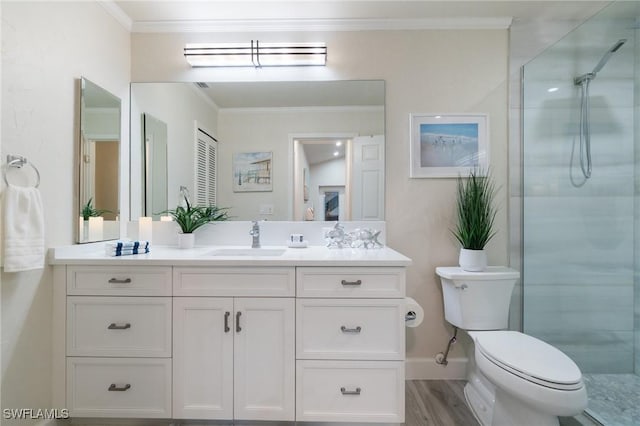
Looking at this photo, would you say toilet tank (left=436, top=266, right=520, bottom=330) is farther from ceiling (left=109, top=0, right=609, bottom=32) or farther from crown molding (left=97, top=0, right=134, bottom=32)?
crown molding (left=97, top=0, right=134, bottom=32)

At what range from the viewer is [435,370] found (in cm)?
195

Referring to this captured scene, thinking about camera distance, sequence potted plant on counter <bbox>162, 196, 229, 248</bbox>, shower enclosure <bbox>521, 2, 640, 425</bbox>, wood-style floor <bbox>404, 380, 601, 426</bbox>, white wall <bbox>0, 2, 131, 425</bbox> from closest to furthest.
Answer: white wall <bbox>0, 2, 131, 425</bbox> → wood-style floor <bbox>404, 380, 601, 426</bbox> → shower enclosure <bbox>521, 2, 640, 425</bbox> → potted plant on counter <bbox>162, 196, 229, 248</bbox>

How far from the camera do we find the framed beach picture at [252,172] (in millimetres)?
2020

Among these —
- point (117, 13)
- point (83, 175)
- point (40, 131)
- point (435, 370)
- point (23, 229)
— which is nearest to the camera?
point (23, 229)

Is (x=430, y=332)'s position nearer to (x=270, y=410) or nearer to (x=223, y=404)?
(x=270, y=410)

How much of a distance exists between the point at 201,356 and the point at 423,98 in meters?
1.98

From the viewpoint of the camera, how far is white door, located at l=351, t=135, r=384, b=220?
1983mm

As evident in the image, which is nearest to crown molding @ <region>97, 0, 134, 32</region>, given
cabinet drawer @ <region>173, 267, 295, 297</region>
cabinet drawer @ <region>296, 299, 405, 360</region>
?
cabinet drawer @ <region>173, 267, 295, 297</region>

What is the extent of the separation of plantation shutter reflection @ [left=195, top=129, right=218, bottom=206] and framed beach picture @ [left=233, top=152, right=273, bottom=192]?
15 centimetres

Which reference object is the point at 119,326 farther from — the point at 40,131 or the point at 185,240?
the point at 40,131

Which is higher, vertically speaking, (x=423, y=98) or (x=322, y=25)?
(x=322, y=25)

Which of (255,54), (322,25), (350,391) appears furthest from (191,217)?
(322,25)

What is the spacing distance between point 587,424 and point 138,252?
2386mm

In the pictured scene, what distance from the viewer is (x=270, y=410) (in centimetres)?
140
